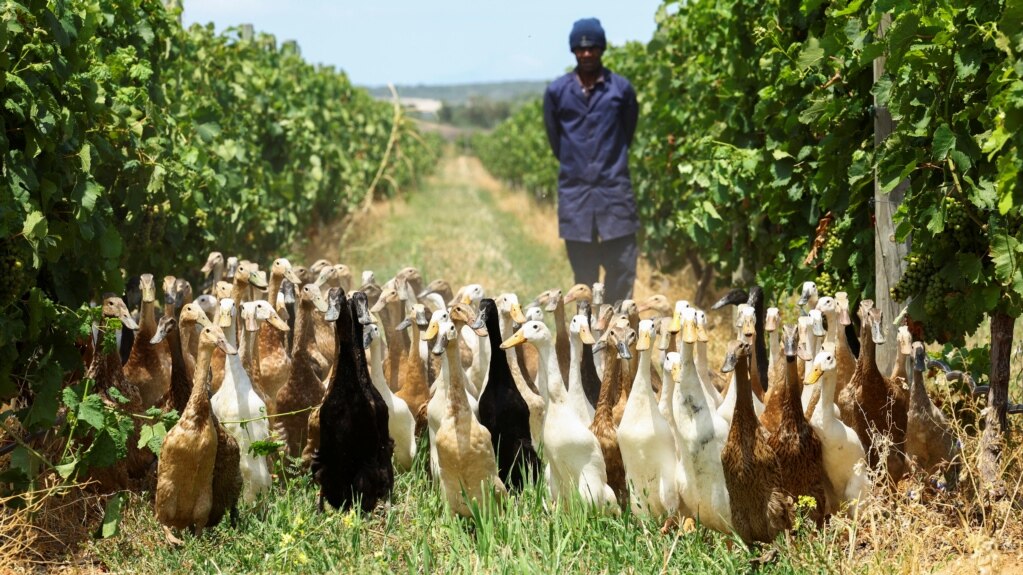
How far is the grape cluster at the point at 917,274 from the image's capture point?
5.17m

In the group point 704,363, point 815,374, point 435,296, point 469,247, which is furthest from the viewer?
point 469,247

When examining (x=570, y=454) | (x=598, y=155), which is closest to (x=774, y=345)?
(x=570, y=454)

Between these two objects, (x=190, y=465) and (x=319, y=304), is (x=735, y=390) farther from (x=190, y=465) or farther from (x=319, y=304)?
(x=319, y=304)

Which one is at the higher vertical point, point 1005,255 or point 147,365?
point 1005,255

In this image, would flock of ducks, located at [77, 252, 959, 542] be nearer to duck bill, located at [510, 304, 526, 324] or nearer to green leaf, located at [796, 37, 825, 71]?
duck bill, located at [510, 304, 526, 324]

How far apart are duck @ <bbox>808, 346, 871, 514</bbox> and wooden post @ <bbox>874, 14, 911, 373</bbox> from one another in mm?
939

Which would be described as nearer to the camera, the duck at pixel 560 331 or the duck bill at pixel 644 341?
the duck bill at pixel 644 341

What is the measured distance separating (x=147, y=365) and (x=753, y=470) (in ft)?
10.6

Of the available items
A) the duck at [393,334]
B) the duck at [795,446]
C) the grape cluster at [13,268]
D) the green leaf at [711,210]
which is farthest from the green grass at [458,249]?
the grape cluster at [13,268]

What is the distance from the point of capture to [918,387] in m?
5.08

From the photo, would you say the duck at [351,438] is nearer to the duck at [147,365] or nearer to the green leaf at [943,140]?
the duck at [147,365]

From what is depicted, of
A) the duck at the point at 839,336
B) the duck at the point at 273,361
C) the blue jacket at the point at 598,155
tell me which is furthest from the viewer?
the blue jacket at the point at 598,155

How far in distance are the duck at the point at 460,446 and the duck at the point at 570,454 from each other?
0.26 metres

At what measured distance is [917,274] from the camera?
5.19 m
